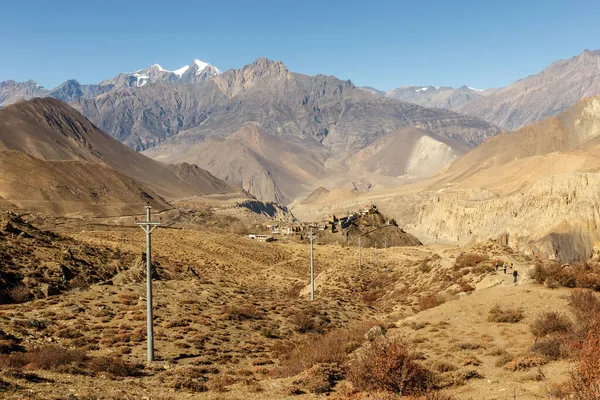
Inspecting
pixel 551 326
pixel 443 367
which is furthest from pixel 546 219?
pixel 443 367

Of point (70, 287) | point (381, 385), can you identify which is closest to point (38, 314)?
point (70, 287)

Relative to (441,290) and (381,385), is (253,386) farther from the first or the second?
(441,290)

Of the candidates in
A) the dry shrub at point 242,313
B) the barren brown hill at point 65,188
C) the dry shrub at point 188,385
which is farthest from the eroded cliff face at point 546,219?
the barren brown hill at point 65,188

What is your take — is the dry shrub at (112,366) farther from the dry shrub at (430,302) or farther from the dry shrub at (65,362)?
the dry shrub at (430,302)

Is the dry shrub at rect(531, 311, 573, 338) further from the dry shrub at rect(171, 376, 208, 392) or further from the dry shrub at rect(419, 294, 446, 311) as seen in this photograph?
the dry shrub at rect(171, 376, 208, 392)

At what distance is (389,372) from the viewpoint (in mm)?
14055

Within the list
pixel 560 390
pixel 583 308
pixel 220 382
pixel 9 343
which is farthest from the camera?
pixel 583 308

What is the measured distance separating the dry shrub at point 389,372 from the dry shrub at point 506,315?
32.6 feet

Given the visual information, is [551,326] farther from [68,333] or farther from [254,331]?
[68,333]

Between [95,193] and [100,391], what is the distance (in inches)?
5739

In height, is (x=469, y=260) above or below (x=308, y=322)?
above

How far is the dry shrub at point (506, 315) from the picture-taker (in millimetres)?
23016

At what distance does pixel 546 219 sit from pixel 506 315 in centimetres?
8103

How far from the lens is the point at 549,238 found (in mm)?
87438
